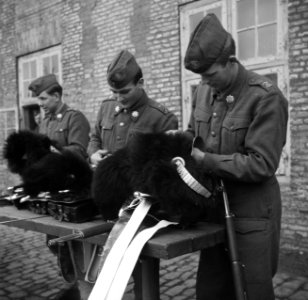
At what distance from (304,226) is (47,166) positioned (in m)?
3.11

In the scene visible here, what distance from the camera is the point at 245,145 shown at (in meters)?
2.21

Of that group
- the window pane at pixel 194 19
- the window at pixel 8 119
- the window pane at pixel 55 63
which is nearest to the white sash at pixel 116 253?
the window pane at pixel 194 19

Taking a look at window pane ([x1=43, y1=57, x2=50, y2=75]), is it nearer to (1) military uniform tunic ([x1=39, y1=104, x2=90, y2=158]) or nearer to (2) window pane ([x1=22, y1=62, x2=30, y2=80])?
(2) window pane ([x1=22, y1=62, x2=30, y2=80])

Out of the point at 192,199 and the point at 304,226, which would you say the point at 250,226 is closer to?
the point at 192,199

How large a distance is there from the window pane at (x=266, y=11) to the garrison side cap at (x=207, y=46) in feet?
9.78

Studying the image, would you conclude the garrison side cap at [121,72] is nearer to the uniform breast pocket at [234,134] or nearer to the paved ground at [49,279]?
the uniform breast pocket at [234,134]

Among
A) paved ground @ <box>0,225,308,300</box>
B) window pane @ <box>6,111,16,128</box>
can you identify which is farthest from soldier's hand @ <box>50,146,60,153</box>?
window pane @ <box>6,111,16,128</box>

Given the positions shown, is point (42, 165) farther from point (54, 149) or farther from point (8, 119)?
point (8, 119)

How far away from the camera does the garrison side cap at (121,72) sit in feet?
9.90

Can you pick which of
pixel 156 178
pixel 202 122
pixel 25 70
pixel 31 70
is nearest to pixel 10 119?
pixel 25 70

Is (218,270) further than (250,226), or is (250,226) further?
(218,270)

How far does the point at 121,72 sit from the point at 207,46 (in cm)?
97

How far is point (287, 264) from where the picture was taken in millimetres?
4801

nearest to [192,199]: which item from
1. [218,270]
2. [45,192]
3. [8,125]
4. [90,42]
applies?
[218,270]
